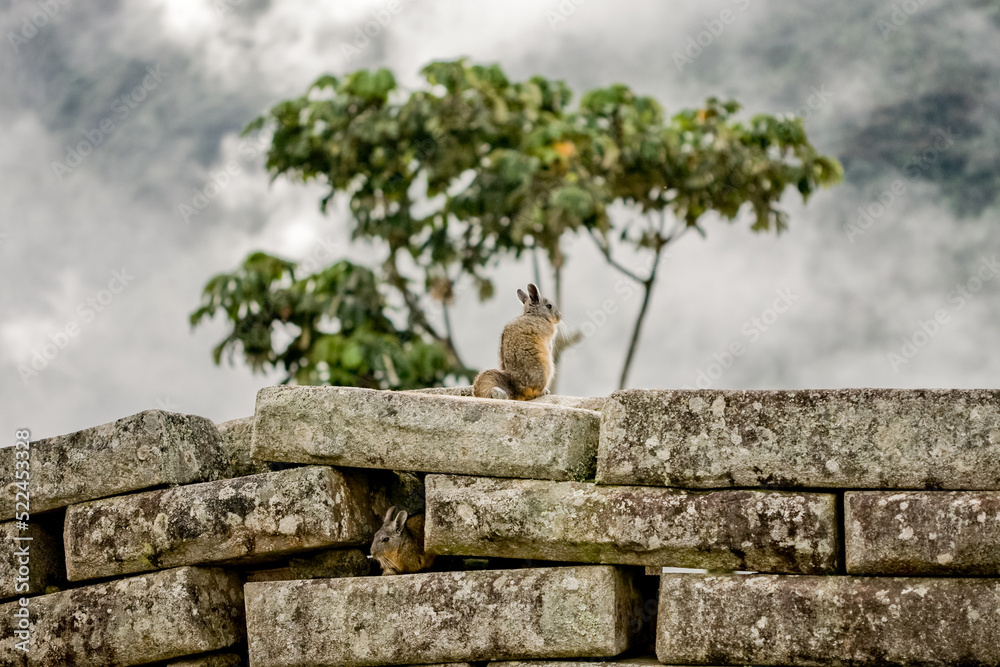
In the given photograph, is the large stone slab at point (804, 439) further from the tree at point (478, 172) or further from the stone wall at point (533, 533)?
the tree at point (478, 172)

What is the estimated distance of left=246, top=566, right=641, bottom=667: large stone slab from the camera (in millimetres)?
5473

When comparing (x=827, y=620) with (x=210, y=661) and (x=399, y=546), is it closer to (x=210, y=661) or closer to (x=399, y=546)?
(x=399, y=546)

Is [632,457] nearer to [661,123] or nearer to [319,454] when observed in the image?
[319,454]

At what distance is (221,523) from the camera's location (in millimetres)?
6070

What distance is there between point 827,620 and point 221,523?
3.26 meters

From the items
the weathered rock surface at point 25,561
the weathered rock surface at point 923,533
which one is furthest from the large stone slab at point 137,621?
the weathered rock surface at point 923,533

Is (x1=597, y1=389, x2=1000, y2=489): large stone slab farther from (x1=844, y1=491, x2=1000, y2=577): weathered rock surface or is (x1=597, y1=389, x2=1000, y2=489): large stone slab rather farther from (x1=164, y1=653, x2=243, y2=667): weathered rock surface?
(x1=164, y1=653, x2=243, y2=667): weathered rock surface

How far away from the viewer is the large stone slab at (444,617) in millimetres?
5473

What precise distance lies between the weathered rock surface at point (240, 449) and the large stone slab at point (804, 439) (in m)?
2.40

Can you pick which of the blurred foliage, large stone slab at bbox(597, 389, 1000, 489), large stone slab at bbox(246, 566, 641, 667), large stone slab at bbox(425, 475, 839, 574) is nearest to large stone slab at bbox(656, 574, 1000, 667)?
large stone slab at bbox(425, 475, 839, 574)

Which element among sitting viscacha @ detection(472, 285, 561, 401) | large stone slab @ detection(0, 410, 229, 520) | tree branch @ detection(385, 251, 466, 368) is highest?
tree branch @ detection(385, 251, 466, 368)

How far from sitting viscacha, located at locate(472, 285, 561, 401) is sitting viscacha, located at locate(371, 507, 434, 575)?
3.10 feet

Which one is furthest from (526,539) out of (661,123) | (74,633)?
(661,123)

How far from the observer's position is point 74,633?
249 inches
